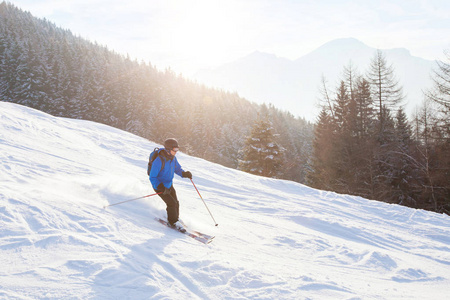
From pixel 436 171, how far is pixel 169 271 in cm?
2219

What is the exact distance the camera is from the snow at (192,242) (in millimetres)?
3174

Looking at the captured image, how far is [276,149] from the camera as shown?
88.8 ft

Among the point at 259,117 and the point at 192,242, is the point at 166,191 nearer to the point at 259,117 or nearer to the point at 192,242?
the point at 192,242

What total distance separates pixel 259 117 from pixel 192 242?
3798 cm

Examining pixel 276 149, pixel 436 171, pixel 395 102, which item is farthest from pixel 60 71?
pixel 436 171

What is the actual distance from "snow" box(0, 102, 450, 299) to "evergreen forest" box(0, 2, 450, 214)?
4.23m

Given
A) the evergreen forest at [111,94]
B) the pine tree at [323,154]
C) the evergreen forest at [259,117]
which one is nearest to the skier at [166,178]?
the evergreen forest at [259,117]

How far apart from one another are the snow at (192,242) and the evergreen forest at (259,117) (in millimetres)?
4230

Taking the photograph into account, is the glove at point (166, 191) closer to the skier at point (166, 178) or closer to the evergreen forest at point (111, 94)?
the skier at point (166, 178)

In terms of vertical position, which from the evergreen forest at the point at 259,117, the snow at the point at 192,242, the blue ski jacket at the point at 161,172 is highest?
the evergreen forest at the point at 259,117

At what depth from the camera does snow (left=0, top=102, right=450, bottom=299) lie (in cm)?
317

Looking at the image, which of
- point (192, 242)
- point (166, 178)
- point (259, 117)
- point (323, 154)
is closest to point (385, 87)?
point (323, 154)

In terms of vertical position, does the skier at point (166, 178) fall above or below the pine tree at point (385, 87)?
below

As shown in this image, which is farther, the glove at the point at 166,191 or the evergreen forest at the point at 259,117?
the evergreen forest at the point at 259,117
